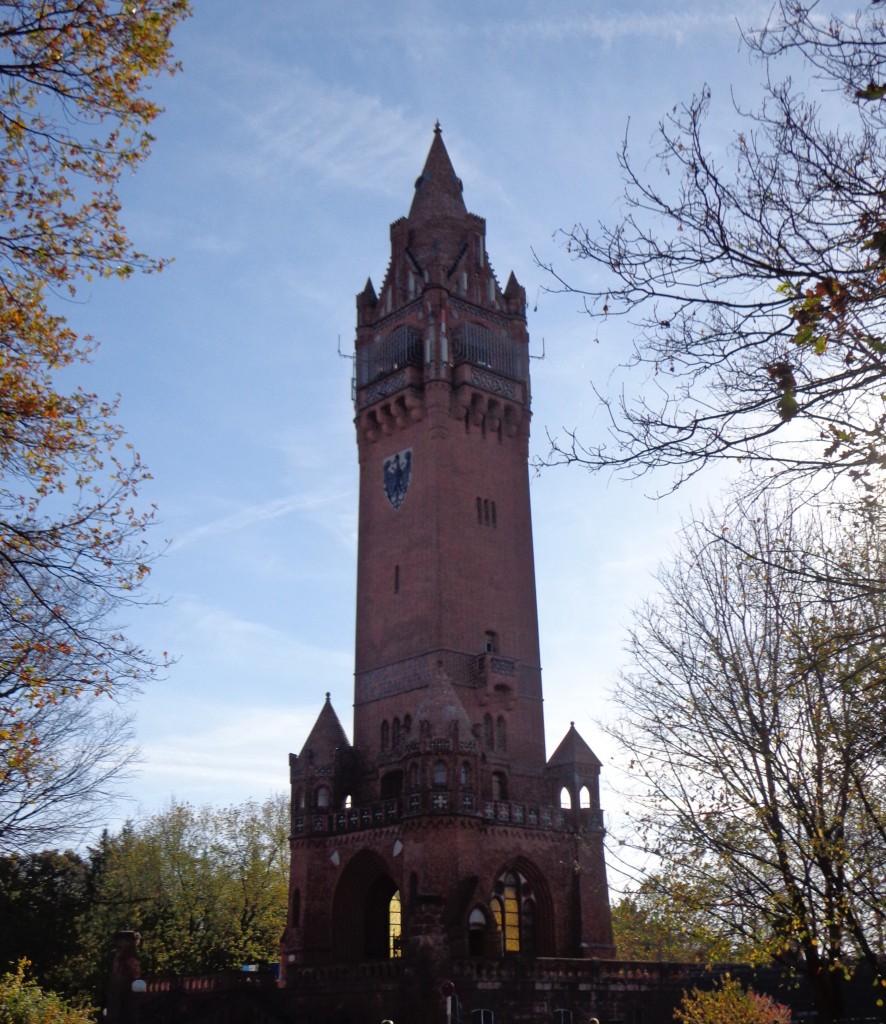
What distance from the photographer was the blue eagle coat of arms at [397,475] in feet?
163

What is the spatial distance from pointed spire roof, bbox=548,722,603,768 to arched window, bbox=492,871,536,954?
16.8 feet

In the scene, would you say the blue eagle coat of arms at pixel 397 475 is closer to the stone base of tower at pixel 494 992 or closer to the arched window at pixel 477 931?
the arched window at pixel 477 931

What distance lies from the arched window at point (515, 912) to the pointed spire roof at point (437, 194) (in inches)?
1205

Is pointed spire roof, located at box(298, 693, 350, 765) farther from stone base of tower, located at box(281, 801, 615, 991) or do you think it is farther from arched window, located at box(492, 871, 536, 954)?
arched window, located at box(492, 871, 536, 954)

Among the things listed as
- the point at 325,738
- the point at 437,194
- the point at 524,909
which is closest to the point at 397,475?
the point at 325,738

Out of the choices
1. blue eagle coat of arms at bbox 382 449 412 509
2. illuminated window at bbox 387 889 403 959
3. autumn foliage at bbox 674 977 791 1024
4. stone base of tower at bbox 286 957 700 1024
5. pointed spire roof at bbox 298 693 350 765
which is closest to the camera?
autumn foliage at bbox 674 977 791 1024

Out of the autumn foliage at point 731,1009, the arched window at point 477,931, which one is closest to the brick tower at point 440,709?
the arched window at point 477,931

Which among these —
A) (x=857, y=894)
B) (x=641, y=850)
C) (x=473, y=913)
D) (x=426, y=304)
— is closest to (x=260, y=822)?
(x=473, y=913)

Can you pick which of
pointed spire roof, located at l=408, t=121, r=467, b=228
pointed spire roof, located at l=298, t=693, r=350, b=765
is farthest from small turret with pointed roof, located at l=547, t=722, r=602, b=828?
pointed spire roof, located at l=408, t=121, r=467, b=228

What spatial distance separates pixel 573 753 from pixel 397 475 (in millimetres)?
14251

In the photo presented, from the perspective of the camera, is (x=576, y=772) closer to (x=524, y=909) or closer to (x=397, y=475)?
(x=524, y=909)

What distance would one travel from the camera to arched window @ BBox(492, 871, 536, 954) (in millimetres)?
42188

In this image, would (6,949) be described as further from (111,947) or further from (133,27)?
(133,27)

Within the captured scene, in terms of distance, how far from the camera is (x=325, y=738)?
46219 millimetres
